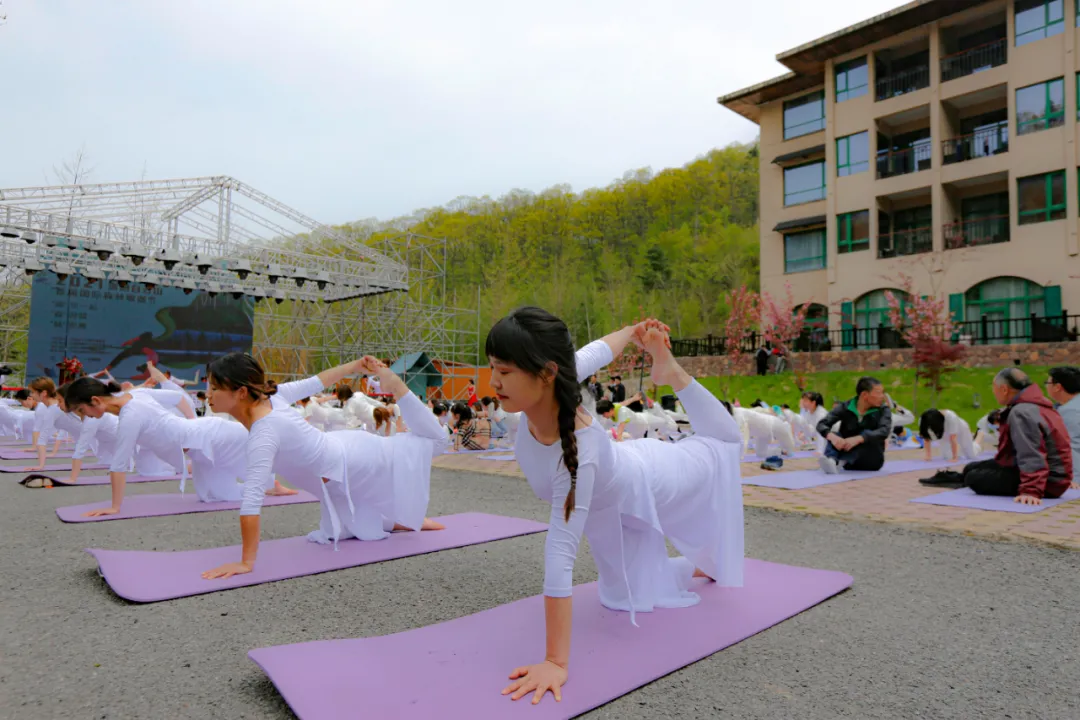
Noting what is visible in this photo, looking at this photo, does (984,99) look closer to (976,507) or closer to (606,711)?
(976,507)

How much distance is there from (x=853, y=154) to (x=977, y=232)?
11.7 feet

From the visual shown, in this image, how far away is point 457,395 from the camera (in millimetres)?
20594

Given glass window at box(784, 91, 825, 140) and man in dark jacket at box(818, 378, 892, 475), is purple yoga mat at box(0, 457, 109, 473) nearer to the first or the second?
man in dark jacket at box(818, 378, 892, 475)

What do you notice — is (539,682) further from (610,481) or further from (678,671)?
(610,481)

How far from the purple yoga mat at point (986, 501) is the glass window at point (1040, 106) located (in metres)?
13.7

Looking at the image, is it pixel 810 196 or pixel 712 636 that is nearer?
pixel 712 636

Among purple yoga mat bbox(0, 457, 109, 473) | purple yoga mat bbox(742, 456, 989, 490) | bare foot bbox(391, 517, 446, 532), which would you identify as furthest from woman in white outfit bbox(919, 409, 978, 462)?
purple yoga mat bbox(0, 457, 109, 473)

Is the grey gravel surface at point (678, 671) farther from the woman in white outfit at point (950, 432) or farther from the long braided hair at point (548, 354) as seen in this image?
the woman in white outfit at point (950, 432)

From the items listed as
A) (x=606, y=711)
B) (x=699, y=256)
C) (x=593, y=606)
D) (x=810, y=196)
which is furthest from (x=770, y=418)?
(x=699, y=256)

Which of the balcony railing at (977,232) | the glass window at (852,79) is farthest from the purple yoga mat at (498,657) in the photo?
the glass window at (852,79)

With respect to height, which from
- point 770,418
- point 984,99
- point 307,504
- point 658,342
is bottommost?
point 307,504

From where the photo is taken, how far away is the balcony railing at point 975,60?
1566 centimetres

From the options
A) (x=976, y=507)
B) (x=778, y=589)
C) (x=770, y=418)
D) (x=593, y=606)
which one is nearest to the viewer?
(x=593, y=606)

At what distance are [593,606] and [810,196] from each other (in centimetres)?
1896
